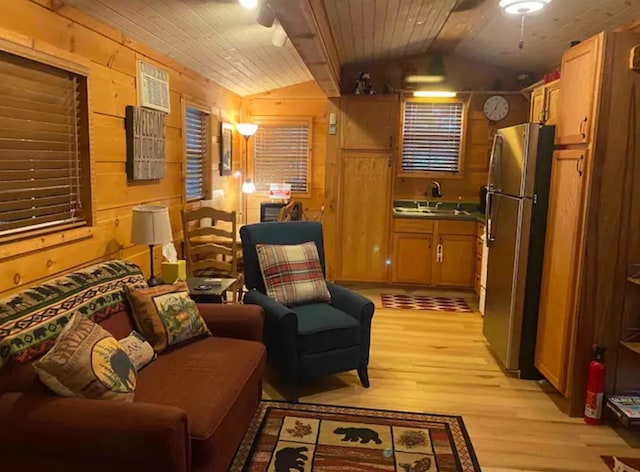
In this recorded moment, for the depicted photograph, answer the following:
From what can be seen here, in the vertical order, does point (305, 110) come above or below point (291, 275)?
above

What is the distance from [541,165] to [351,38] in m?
2.06

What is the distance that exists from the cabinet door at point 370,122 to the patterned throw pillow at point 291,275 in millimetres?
2426

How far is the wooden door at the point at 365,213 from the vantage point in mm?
5434

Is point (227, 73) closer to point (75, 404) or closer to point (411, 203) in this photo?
point (411, 203)

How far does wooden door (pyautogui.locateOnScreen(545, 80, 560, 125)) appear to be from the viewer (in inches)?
127

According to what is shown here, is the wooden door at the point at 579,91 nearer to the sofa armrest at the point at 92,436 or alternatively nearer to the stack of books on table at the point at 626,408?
the stack of books on table at the point at 626,408

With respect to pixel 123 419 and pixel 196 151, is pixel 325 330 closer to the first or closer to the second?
pixel 123 419

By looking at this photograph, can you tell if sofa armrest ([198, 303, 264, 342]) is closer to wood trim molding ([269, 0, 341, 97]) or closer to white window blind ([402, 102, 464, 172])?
wood trim molding ([269, 0, 341, 97])

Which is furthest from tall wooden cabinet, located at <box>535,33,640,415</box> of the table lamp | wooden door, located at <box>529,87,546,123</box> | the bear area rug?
the table lamp

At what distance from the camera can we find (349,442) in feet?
8.13

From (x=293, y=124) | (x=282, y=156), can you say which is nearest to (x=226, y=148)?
(x=282, y=156)

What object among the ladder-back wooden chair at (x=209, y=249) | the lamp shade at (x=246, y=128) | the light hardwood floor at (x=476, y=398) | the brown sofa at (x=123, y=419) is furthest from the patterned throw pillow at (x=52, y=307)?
the lamp shade at (x=246, y=128)

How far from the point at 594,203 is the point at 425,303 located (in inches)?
103

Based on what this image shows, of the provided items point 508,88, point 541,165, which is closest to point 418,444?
point 541,165
